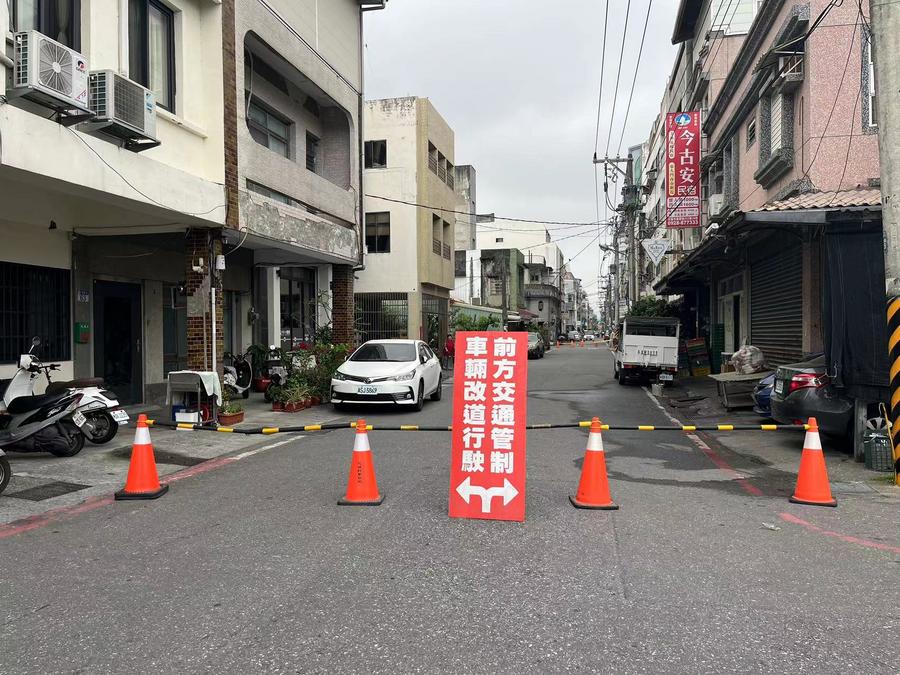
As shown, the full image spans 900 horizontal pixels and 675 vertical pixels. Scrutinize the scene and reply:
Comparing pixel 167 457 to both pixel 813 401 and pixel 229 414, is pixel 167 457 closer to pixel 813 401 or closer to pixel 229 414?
pixel 229 414

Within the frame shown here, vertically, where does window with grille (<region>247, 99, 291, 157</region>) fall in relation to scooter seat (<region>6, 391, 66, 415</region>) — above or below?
above

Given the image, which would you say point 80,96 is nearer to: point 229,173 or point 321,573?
point 229,173

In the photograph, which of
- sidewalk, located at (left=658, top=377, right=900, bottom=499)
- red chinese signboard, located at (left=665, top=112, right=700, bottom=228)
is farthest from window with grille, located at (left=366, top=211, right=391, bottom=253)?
sidewalk, located at (left=658, top=377, right=900, bottom=499)

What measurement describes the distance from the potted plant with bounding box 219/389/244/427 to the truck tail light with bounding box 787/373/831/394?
848 cm

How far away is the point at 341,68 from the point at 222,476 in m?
12.0

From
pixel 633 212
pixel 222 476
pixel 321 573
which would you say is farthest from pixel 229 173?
pixel 633 212

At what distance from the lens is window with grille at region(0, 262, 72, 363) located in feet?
32.9

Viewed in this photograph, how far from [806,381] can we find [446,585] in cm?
640

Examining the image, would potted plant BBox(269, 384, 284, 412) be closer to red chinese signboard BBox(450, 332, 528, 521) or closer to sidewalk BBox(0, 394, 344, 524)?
sidewalk BBox(0, 394, 344, 524)

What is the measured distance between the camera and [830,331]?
27.0ft

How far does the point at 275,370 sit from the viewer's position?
1436 centimetres

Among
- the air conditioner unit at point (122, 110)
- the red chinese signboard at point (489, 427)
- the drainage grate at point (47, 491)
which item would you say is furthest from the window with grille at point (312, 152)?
the red chinese signboard at point (489, 427)

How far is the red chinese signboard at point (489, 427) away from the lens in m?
5.54

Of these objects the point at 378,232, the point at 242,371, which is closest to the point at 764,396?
the point at 242,371
